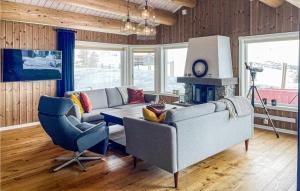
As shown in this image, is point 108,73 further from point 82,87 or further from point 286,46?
point 286,46

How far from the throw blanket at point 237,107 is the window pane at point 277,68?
1.92 m

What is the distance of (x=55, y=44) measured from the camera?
19.9 feet

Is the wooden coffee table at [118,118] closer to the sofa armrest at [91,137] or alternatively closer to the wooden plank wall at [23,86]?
the sofa armrest at [91,137]

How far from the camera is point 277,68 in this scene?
5430mm

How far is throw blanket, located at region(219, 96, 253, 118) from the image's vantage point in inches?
140

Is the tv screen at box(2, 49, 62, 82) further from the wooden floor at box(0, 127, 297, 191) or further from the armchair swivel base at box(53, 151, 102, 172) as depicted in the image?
the armchair swivel base at box(53, 151, 102, 172)

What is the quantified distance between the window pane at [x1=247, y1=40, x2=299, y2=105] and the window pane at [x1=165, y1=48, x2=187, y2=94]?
218cm

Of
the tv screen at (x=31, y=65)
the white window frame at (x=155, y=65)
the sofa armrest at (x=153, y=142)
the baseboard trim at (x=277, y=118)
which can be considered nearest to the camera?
the sofa armrest at (x=153, y=142)

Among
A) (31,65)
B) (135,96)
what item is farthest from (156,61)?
(31,65)

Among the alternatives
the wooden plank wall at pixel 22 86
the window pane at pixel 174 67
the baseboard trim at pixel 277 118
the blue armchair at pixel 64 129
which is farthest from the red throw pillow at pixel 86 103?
the baseboard trim at pixel 277 118

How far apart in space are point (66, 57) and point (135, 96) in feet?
6.59

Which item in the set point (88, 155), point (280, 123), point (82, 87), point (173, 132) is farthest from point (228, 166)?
point (82, 87)

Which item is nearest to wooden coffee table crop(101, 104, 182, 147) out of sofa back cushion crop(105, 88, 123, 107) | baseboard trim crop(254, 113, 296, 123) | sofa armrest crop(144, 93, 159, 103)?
sofa back cushion crop(105, 88, 123, 107)

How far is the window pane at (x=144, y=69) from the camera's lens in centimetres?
780
